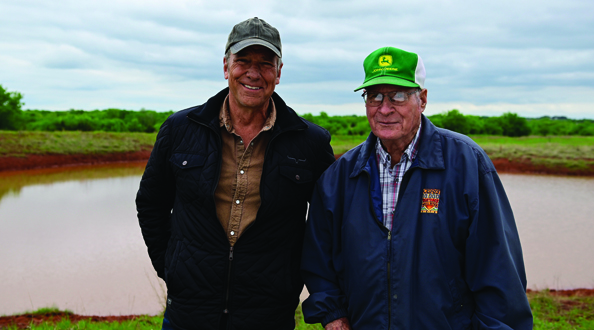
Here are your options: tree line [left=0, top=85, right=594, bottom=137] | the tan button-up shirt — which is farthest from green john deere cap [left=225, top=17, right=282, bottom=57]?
tree line [left=0, top=85, right=594, bottom=137]

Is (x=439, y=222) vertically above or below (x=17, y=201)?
above

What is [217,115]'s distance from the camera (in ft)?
8.45

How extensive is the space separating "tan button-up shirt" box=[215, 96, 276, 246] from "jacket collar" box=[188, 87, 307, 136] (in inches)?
2.6

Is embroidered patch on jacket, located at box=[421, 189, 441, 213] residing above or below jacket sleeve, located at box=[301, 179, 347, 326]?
above

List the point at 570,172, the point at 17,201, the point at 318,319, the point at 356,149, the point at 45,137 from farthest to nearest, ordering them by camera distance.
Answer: the point at 45,137, the point at 570,172, the point at 17,201, the point at 356,149, the point at 318,319

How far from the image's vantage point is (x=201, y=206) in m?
2.44

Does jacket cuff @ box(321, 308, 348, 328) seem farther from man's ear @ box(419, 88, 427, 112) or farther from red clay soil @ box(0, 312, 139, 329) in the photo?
red clay soil @ box(0, 312, 139, 329)

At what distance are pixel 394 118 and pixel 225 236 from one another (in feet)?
3.76

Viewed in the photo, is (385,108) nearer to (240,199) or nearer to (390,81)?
(390,81)

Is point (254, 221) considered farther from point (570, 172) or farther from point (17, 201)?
point (570, 172)

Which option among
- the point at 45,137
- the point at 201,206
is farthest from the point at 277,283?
the point at 45,137

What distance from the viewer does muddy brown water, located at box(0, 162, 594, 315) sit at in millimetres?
7020

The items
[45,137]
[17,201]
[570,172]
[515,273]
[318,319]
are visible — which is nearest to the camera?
[515,273]

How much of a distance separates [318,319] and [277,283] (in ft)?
1.10
